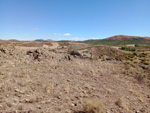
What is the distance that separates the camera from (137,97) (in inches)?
247

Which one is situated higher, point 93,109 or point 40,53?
point 40,53

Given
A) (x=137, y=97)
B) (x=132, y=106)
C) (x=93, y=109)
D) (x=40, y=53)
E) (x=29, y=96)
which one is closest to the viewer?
(x=93, y=109)

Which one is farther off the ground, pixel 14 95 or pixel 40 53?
pixel 40 53

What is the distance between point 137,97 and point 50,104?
557cm

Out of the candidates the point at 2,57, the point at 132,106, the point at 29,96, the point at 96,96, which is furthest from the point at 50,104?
the point at 2,57

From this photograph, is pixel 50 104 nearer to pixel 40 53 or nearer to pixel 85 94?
pixel 85 94

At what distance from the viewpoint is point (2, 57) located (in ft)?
34.7

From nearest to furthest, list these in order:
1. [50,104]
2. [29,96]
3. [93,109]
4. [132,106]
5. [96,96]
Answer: [93,109] → [50,104] → [29,96] → [132,106] → [96,96]

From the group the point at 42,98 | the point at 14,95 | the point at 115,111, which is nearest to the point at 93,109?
the point at 115,111

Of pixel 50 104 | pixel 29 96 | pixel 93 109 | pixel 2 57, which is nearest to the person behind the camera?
pixel 93 109

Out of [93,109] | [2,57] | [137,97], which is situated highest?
[2,57]

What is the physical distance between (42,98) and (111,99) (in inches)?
152

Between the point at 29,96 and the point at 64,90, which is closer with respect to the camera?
the point at 29,96

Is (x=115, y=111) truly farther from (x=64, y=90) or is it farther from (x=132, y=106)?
(x=64, y=90)
